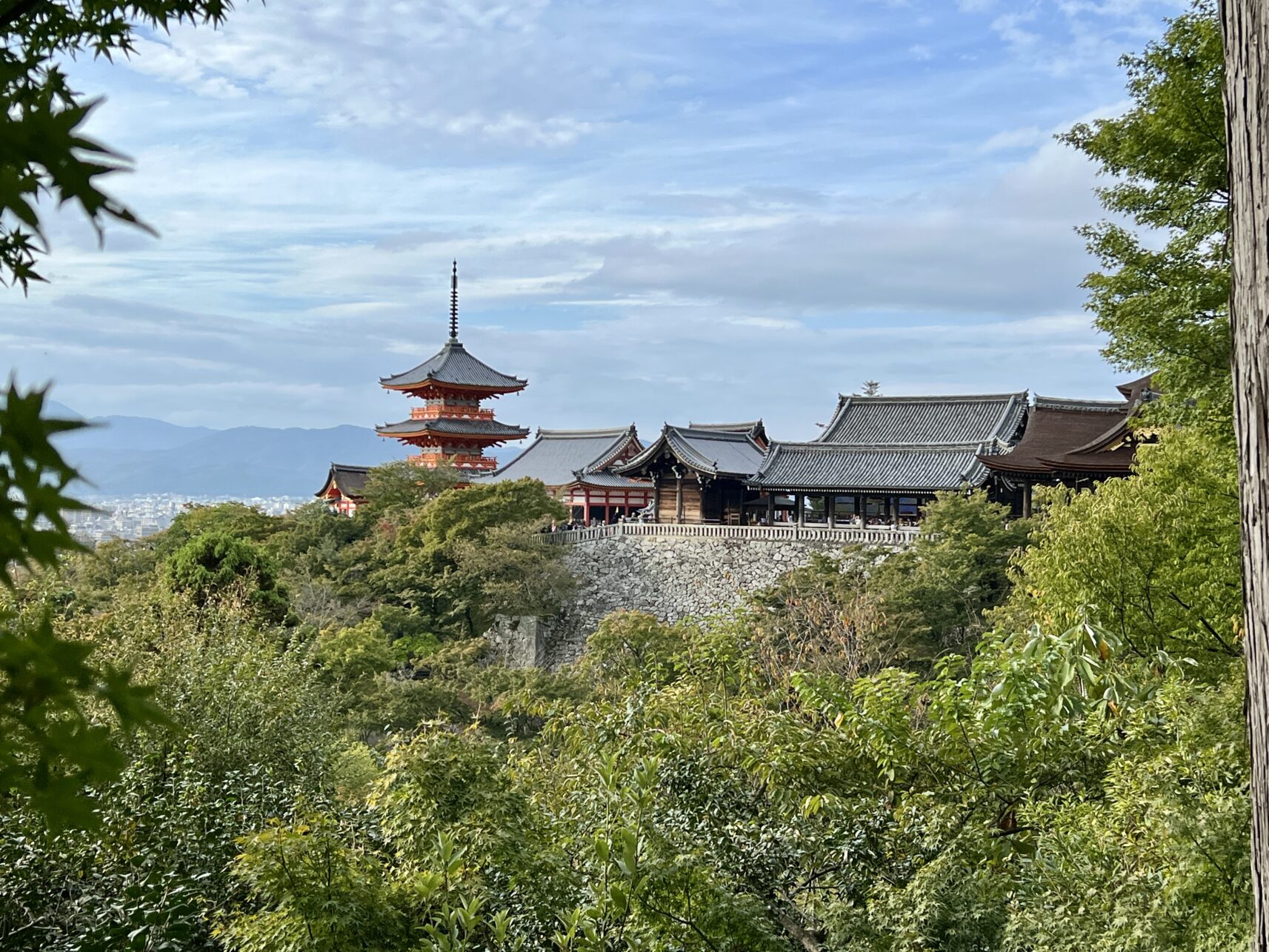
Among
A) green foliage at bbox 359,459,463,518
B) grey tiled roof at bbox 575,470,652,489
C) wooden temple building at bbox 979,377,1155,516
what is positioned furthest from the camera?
grey tiled roof at bbox 575,470,652,489

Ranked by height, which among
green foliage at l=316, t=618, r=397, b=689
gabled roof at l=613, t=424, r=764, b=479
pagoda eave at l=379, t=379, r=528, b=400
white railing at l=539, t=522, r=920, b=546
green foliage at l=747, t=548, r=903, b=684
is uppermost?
pagoda eave at l=379, t=379, r=528, b=400

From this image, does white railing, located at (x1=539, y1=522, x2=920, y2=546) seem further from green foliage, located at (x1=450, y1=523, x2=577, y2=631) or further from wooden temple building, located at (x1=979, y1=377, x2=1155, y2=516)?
wooden temple building, located at (x1=979, y1=377, x2=1155, y2=516)

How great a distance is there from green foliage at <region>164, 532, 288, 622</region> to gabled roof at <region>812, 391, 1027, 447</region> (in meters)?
14.5

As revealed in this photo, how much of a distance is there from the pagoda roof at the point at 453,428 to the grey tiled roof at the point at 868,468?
33.8 feet

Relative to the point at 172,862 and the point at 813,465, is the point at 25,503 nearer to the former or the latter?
the point at 172,862

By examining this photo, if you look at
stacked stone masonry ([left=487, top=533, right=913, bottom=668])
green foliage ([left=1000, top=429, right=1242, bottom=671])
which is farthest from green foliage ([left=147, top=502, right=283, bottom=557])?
green foliage ([left=1000, top=429, right=1242, bottom=671])

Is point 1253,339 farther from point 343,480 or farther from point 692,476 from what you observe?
point 343,480

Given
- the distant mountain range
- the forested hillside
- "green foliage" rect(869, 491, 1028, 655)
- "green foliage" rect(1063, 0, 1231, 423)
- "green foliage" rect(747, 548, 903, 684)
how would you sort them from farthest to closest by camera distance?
the distant mountain range, "green foliage" rect(869, 491, 1028, 655), "green foliage" rect(747, 548, 903, 684), "green foliage" rect(1063, 0, 1231, 423), the forested hillside

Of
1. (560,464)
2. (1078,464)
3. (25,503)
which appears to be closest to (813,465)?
(1078,464)

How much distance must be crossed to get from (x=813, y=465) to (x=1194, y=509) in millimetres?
15540

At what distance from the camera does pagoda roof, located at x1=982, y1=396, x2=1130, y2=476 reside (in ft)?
65.5

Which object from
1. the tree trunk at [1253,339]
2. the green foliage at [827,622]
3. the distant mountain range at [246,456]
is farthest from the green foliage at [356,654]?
the distant mountain range at [246,456]

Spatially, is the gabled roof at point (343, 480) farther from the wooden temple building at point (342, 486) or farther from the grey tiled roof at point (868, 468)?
the grey tiled roof at point (868, 468)

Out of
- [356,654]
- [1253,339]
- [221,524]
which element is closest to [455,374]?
[221,524]
